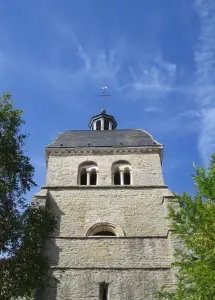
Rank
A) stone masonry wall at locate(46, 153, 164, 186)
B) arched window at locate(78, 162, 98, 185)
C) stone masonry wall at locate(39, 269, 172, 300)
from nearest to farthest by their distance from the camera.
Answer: stone masonry wall at locate(39, 269, 172, 300), stone masonry wall at locate(46, 153, 164, 186), arched window at locate(78, 162, 98, 185)

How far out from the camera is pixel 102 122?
27.8 m

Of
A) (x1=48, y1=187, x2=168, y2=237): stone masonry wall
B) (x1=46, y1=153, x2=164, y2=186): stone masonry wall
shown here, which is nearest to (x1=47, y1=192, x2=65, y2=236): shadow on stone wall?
(x1=48, y1=187, x2=168, y2=237): stone masonry wall

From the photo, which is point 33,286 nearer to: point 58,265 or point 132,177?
point 58,265

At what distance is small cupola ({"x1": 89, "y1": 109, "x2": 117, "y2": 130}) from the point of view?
91.2 feet

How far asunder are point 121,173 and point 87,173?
1641 millimetres

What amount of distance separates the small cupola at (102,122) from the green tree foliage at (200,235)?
16.2 meters

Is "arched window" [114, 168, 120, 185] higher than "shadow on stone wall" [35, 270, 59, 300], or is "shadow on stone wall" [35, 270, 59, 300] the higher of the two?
"arched window" [114, 168, 120, 185]

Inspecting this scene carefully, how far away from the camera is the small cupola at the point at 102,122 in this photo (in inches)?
1095

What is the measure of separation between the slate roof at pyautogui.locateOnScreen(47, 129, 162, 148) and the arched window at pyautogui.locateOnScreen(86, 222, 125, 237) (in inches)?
227

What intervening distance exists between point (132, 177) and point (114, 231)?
355 cm

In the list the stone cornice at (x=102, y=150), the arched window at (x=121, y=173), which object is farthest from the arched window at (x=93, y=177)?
the stone cornice at (x=102, y=150)

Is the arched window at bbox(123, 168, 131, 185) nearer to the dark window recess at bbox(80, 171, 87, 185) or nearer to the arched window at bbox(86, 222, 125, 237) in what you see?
the dark window recess at bbox(80, 171, 87, 185)

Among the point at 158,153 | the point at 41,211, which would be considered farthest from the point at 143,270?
the point at 158,153

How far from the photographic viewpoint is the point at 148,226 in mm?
16984
